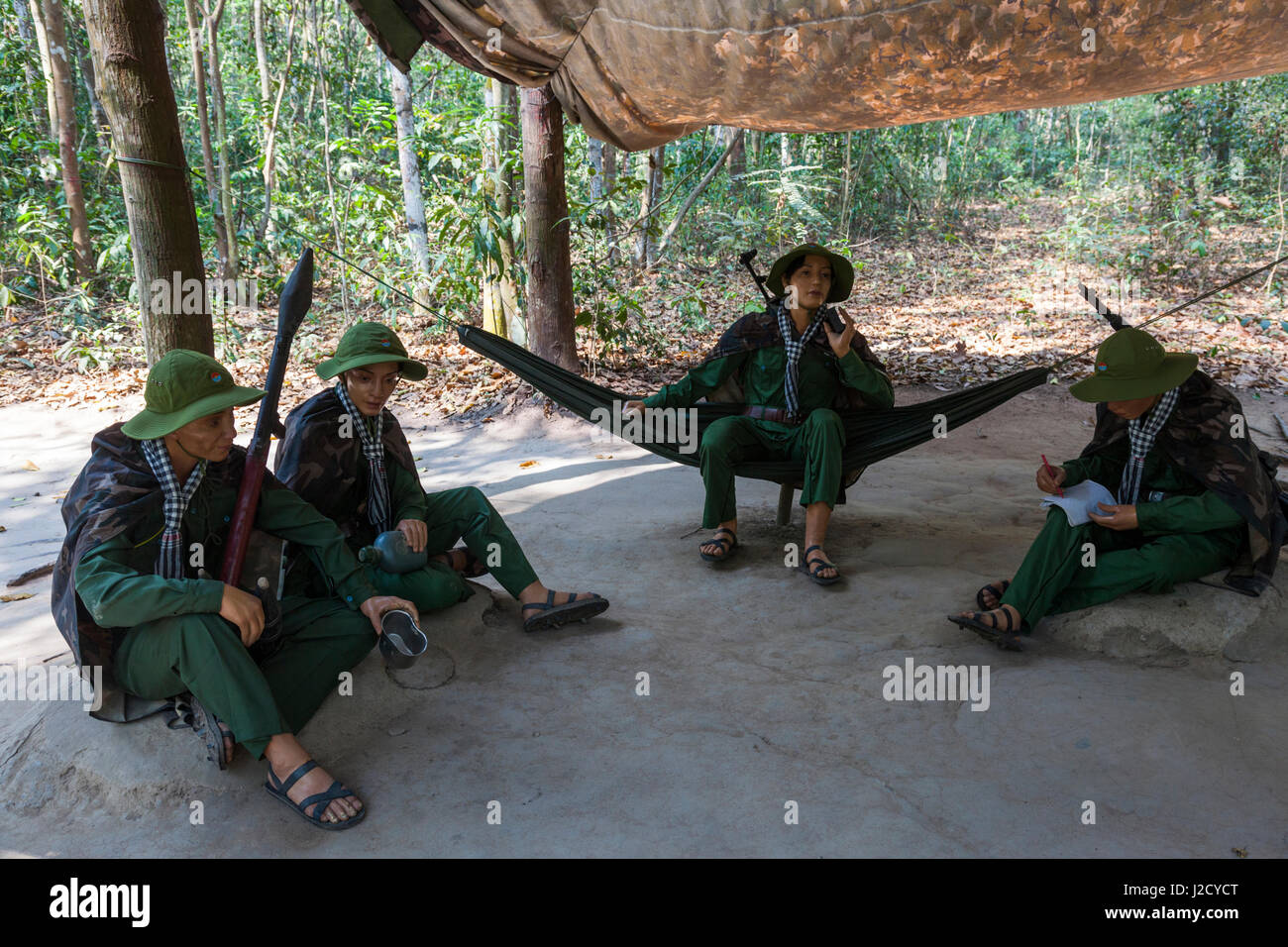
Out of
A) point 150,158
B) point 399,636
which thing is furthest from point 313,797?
point 150,158

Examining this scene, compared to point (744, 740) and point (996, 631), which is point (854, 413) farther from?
point (744, 740)

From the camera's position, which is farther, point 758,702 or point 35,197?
point 35,197

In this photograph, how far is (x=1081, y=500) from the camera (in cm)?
244

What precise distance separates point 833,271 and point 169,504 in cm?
229

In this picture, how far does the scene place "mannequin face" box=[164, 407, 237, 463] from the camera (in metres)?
1.85

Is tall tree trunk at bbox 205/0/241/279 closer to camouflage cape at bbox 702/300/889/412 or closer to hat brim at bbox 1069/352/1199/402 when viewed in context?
camouflage cape at bbox 702/300/889/412

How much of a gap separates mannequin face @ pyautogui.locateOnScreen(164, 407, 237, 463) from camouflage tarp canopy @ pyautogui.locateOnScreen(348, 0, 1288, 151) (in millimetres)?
1305

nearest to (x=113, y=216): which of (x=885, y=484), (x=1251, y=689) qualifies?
(x=885, y=484)

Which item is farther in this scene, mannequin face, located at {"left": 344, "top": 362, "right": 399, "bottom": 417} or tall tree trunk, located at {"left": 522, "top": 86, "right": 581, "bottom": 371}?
tall tree trunk, located at {"left": 522, "top": 86, "right": 581, "bottom": 371}

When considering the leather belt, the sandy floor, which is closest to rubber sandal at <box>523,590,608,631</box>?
the sandy floor

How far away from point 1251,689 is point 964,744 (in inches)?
29.2

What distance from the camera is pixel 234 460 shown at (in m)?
2.05

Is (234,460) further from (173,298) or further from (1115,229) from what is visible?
(1115,229)

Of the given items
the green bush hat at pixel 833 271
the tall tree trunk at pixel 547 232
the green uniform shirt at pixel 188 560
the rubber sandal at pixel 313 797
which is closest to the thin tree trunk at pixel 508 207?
the tall tree trunk at pixel 547 232
